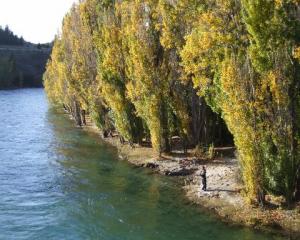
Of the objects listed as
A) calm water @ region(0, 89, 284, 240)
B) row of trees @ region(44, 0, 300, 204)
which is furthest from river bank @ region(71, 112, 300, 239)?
row of trees @ region(44, 0, 300, 204)

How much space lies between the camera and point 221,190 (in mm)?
25406

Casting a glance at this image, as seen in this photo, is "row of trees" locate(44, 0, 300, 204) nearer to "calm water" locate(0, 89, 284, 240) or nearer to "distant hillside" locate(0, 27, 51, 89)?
"calm water" locate(0, 89, 284, 240)

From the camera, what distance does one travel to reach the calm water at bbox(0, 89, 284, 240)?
2111 centimetres

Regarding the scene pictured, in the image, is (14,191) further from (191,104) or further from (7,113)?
(7,113)

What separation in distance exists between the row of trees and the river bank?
863 mm

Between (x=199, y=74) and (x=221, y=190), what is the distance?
6.69m

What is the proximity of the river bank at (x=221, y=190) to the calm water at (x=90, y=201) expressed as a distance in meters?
0.70

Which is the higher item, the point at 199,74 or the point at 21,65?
the point at 21,65

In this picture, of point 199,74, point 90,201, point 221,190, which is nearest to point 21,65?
point 199,74

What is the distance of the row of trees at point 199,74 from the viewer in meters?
21.1

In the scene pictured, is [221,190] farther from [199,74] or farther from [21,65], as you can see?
[21,65]

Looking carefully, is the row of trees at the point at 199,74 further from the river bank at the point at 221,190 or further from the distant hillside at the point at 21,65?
the distant hillside at the point at 21,65

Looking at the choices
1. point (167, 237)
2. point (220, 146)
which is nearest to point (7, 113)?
point (220, 146)

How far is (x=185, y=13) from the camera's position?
2938 cm
